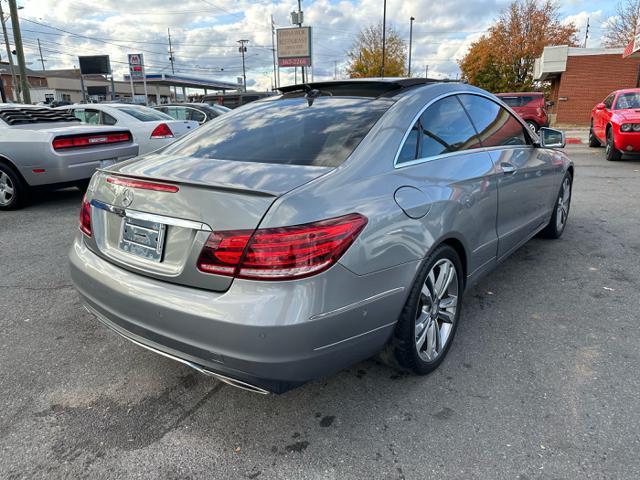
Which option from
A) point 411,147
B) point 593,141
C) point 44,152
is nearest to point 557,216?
point 411,147

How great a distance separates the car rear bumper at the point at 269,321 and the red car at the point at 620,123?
997 cm

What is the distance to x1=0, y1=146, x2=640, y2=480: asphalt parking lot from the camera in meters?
2.01

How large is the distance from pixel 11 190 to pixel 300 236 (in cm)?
657

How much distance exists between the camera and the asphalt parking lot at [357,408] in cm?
201

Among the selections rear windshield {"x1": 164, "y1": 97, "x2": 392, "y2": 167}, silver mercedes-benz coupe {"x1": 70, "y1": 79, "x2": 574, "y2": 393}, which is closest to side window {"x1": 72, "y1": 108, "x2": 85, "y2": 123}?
rear windshield {"x1": 164, "y1": 97, "x2": 392, "y2": 167}

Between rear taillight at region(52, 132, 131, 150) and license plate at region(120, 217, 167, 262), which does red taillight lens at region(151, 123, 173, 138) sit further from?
license plate at region(120, 217, 167, 262)

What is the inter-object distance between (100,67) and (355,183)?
5386 centimetres

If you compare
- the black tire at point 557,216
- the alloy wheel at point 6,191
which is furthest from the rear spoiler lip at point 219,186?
the alloy wheel at point 6,191

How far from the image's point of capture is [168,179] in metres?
2.16

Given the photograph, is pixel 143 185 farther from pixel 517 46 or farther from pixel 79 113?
pixel 517 46

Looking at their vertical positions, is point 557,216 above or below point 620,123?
below

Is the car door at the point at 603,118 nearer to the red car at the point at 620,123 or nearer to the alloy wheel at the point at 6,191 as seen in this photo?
the red car at the point at 620,123

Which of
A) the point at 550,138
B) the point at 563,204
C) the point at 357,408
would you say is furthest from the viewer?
the point at 563,204

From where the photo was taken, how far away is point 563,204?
16.3ft
